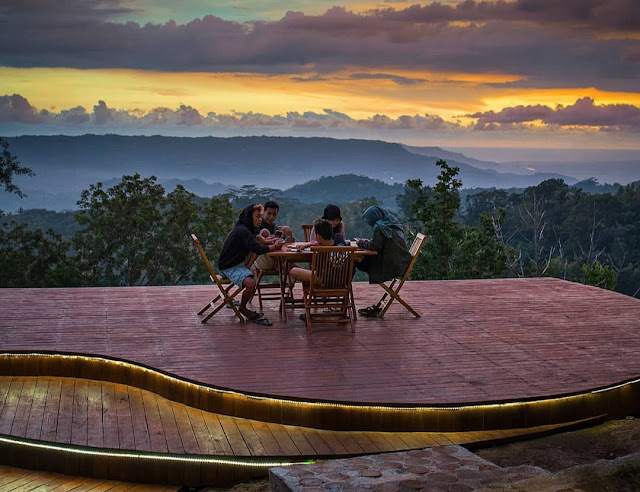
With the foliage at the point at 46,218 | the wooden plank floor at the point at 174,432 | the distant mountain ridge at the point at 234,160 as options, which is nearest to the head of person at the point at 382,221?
the wooden plank floor at the point at 174,432

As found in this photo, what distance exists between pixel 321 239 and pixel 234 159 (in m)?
26.9

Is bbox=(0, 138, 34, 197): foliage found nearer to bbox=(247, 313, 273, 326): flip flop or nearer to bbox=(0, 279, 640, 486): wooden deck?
bbox=(0, 279, 640, 486): wooden deck

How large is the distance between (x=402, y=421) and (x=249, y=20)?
19.6 meters

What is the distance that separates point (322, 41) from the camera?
26.2m

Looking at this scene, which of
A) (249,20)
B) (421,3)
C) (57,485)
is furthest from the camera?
(249,20)

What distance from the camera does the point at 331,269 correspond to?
7230 mm

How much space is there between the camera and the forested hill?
30.9 metres

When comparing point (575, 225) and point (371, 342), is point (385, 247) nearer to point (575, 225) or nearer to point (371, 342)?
point (371, 342)

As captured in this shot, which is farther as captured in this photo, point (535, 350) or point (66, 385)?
point (535, 350)

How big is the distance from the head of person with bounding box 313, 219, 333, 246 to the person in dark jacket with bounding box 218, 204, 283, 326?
436 mm

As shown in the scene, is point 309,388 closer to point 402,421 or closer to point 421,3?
point 402,421

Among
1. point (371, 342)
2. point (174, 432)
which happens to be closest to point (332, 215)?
point (371, 342)

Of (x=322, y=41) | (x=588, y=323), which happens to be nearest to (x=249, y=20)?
(x=322, y=41)

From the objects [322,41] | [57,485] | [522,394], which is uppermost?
[322,41]
